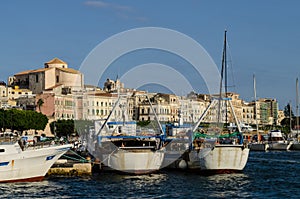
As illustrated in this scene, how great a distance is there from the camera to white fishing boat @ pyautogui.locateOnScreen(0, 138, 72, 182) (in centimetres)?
4306

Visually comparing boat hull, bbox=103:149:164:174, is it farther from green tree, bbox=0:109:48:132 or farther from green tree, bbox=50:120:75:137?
green tree, bbox=50:120:75:137

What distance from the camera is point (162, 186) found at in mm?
43531

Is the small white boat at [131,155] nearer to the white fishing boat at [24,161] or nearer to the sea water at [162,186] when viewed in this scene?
the sea water at [162,186]

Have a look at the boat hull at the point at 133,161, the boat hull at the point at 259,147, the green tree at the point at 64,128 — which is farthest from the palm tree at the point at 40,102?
the boat hull at the point at 133,161

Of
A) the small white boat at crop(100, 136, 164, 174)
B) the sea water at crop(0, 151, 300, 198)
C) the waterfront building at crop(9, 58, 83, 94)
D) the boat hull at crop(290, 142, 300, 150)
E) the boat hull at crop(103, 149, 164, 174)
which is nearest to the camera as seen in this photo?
the sea water at crop(0, 151, 300, 198)

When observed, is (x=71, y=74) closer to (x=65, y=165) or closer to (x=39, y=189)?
(x=65, y=165)

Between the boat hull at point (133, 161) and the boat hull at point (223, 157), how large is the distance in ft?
14.0

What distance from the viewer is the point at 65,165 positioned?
2037 inches

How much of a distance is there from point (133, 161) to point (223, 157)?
768cm

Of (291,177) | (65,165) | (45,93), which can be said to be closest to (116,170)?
(65,165)

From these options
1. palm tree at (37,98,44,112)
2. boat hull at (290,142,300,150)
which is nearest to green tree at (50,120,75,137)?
palm tree at (37,98,44,112)

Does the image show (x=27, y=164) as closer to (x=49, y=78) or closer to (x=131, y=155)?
(x=131, y=155)

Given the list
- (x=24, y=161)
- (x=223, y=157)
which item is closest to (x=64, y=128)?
(x=223, y=157)

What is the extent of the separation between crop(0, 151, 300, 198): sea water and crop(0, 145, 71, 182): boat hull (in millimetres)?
861
